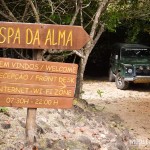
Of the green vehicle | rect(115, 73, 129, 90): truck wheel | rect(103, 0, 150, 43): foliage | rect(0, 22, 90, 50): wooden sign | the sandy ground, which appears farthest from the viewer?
rect(115, 73, 129, 90): truck wheel

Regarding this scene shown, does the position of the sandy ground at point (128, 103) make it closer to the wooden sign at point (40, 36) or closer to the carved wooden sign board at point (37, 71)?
the carved wooden sign board at point (37, 71)

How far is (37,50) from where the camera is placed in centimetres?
536

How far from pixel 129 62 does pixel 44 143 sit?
972 cm

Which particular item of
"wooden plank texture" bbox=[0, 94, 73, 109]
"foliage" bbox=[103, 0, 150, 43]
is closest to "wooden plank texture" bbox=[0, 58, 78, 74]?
"wooden plank texture" bbox=[0, 94, 73, 109]

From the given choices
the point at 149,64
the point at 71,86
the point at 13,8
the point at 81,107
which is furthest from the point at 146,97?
the point at 71,86

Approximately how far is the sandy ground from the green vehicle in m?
0.49

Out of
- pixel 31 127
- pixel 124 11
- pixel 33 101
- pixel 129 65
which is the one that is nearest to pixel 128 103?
pixel 129 65

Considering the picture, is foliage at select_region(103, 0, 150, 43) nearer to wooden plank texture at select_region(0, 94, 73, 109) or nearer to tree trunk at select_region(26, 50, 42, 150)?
tree trunk at select_region(26, 50, 42, 150)

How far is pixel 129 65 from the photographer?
15.2 meters

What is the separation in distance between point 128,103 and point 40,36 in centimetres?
843

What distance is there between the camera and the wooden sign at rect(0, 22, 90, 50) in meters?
5.02

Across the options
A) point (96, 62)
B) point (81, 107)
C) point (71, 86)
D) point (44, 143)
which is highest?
point (71, 86)

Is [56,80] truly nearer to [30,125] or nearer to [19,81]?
[19,81]

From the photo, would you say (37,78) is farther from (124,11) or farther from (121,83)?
(121,83)
